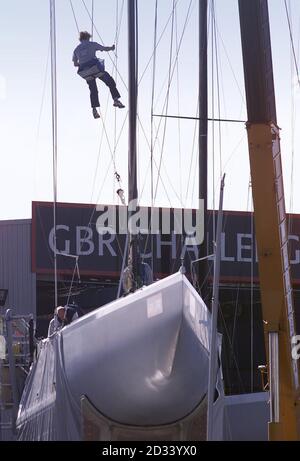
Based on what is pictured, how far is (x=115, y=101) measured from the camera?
14586mm

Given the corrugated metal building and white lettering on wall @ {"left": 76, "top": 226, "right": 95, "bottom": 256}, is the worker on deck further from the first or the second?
the corrugated metal building

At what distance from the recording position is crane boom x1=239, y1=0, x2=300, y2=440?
378 inches

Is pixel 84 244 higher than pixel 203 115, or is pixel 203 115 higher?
pixel 203 115

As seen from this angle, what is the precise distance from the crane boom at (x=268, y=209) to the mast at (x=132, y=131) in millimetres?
2718

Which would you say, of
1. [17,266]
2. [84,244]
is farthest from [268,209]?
[17,266]

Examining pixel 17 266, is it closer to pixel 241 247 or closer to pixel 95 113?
pixel 241 247

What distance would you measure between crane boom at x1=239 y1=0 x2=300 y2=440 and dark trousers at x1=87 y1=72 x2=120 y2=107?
4.86 meters

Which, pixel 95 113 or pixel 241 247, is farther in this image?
pixel 241 247

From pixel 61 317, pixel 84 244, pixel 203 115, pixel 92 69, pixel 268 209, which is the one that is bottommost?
pixel 61 317

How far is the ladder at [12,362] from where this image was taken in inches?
585

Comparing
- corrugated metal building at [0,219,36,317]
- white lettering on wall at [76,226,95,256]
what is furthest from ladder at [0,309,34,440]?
corrugated metal building at [0,219,36,317]

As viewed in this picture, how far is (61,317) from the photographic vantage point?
42.5ft

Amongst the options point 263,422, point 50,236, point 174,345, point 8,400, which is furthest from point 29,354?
point 50,236

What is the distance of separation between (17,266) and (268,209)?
59.0 ft
